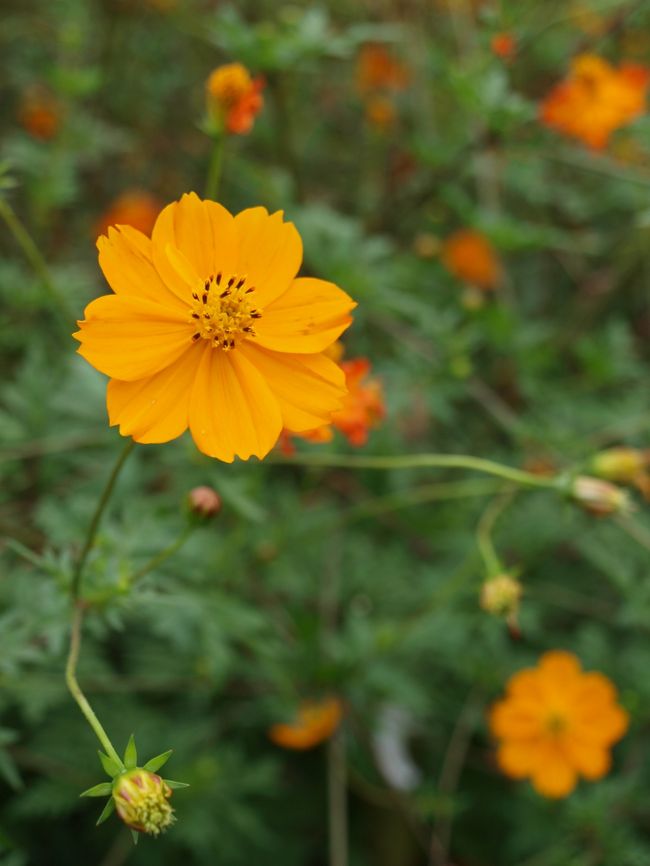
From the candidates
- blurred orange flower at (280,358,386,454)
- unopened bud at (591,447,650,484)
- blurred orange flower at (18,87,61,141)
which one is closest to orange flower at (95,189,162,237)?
blurred orange flower at (18,87,61,141)

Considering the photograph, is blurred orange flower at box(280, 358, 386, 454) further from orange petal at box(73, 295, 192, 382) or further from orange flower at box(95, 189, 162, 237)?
orange flower at box(95, 189, 162, 237)

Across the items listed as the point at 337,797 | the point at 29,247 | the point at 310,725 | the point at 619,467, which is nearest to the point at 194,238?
the point at 29,247

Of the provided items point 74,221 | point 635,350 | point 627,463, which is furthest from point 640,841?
point 74,221

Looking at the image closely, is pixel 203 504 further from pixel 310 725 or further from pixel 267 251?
pixel 310 725

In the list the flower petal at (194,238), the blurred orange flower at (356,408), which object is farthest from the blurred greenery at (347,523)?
the flower petal at (194,238)

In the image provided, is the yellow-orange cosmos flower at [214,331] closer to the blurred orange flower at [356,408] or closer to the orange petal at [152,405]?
the orange petal at [152,405]

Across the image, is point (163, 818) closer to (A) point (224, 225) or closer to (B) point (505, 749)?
(A) point (224, 225)
